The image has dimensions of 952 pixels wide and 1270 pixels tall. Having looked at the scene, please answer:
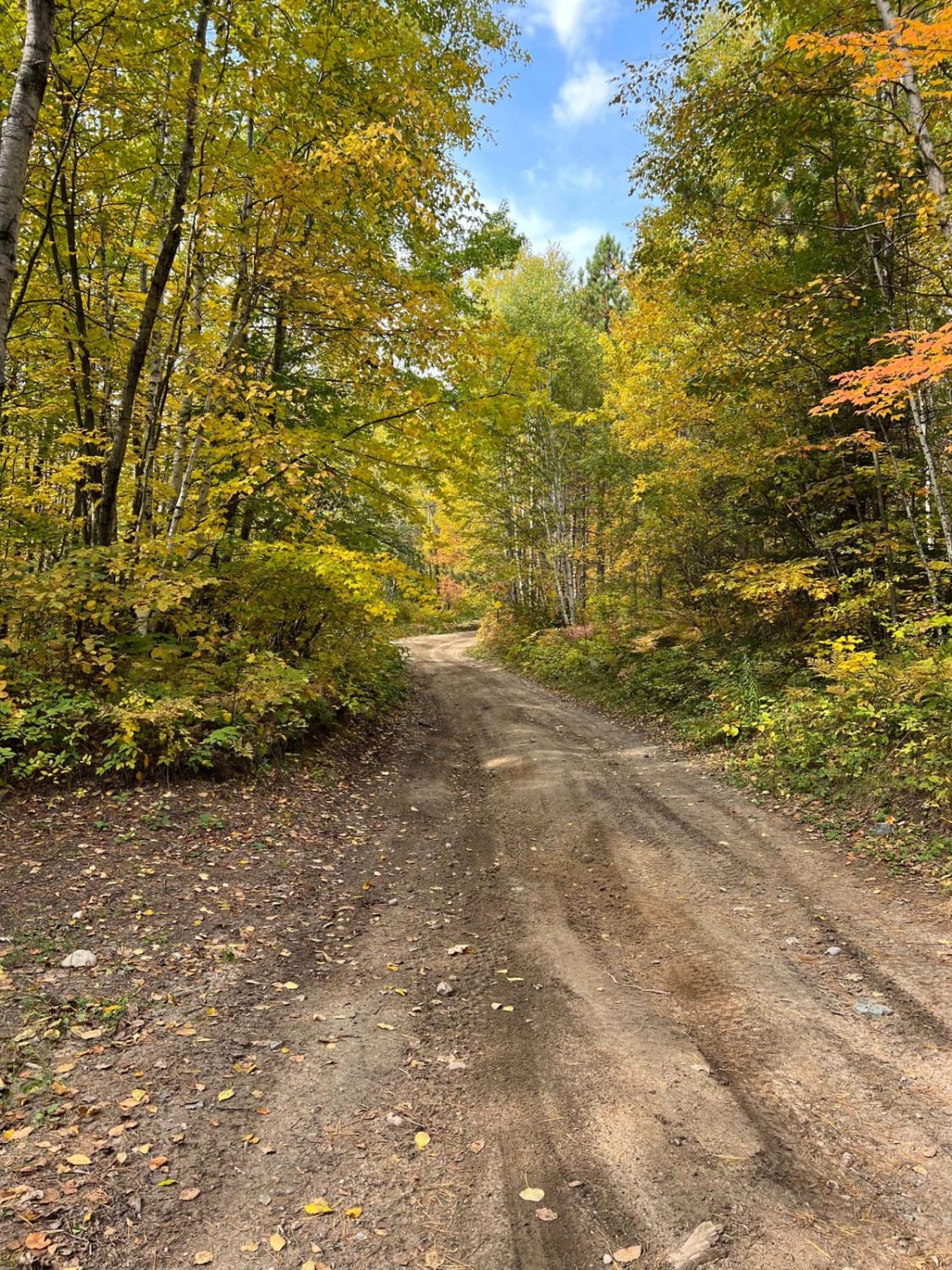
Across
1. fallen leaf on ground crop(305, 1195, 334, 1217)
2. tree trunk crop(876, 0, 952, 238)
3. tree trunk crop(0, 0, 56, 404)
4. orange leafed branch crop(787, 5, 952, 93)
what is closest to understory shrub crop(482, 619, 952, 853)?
tree trunk crop(876, 0, 952, 238)

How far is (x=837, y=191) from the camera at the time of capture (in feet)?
30.1

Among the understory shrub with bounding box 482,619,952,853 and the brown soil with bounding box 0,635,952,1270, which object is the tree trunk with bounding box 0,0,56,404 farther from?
the understory shrub with bounding box 482,619,952,853

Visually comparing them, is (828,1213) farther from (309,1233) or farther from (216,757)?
(216,757)

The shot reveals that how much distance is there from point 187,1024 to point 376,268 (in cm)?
755

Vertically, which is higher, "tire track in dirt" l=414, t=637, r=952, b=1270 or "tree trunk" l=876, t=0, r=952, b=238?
"tree trunk" l=876, t=0, r=952, b=238

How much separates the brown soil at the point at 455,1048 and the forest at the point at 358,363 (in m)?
1.67

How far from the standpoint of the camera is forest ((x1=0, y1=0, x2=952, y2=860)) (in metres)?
6.30

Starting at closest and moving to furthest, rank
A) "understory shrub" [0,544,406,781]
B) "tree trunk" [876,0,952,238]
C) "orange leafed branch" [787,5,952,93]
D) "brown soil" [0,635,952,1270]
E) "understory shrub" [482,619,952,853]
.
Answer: "brown soil" [0,635,952,1270]
"orange leafed branch" [787,5,952,93]
"understory shrub" [0,544,406,781]
"understory shrub" [482,619,952,853]
"tree trunk" [876,0,952,238]

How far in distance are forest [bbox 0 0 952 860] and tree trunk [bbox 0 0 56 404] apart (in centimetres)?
2

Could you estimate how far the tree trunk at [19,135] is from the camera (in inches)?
147

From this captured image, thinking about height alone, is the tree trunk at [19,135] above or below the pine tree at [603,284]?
below

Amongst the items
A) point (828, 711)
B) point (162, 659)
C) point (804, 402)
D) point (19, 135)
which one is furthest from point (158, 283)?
point (804, 402)

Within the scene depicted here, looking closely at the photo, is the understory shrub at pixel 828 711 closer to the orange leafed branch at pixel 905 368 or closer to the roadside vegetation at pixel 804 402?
the roadside vegetation at pixel 804 402

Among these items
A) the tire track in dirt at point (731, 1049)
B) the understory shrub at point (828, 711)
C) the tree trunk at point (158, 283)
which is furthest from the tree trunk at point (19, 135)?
the understory shrub at point (828, 711)
